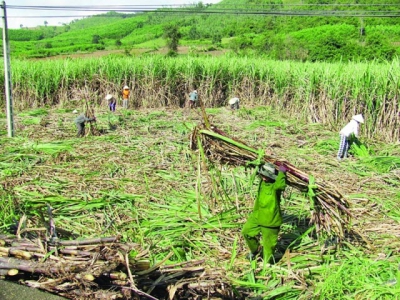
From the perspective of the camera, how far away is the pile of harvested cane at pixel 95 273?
7.31ft

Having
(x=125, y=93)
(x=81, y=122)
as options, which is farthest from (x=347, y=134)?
(x=125, y=93)

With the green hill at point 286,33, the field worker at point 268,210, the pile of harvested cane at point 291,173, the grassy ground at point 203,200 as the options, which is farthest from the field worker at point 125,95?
the field worker at point 268,210

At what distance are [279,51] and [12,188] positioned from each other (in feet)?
86.2

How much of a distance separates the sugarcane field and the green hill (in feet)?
9.44

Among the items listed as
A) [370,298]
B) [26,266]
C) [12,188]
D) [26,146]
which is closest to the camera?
[26,266]

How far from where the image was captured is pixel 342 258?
4.13 meters

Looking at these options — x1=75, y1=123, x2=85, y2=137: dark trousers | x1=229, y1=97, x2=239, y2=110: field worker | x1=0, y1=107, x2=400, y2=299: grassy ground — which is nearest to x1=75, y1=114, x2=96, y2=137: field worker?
x1=75, y1=123, x2=85, y2=137: dark trousers

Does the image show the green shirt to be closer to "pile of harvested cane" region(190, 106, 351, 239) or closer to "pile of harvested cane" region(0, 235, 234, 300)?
"pile of harvested cane" region(190, 106, 351, 239)

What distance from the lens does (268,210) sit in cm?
384

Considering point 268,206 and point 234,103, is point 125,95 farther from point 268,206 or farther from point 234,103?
point 268,206

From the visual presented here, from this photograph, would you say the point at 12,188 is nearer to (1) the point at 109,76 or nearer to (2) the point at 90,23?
(1) the point at 109,76

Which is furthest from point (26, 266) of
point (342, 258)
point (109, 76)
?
point (109, 76)

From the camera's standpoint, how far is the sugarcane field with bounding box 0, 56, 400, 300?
105 inches

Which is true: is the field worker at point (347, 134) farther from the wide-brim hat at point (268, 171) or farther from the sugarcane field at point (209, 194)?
the wide-brim hat at point (268, 171)
